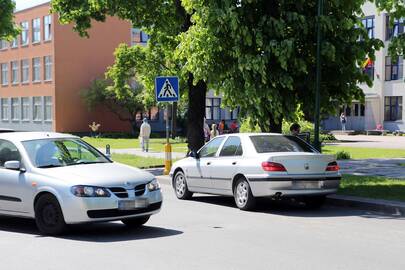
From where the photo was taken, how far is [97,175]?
9586 mm

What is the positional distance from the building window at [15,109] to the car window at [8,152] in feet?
177

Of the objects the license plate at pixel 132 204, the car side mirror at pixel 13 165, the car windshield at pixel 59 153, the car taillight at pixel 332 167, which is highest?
the car windshield at pixel 59 153

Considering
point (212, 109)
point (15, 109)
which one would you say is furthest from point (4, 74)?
point (212, 109)

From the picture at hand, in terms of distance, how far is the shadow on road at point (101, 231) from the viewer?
9516 millimetres

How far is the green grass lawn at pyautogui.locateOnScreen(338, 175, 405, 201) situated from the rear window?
5.76 feet

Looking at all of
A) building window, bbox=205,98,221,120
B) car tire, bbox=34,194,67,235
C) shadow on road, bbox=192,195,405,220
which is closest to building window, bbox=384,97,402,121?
building window, bbox=205,98,221,120

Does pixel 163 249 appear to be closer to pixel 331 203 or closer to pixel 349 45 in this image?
pixel 331 203

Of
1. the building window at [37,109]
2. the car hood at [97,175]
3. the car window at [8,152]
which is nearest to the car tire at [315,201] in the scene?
the car hood at [97,175]

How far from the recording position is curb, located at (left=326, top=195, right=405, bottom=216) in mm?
12055

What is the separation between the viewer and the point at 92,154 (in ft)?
36.0

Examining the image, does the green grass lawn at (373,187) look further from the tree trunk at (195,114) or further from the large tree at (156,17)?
the large tree at (156,17)

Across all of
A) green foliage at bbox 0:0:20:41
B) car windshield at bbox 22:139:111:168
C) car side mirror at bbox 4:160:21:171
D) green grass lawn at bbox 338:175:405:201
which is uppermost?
green foliage at bbox 0:0:20:41

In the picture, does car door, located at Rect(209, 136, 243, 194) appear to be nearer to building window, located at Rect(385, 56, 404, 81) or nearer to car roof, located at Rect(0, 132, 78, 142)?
car roof, located at Rect(0, 132, 78, 142)

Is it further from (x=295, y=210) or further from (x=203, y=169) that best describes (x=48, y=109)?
(x=295, y=210)
